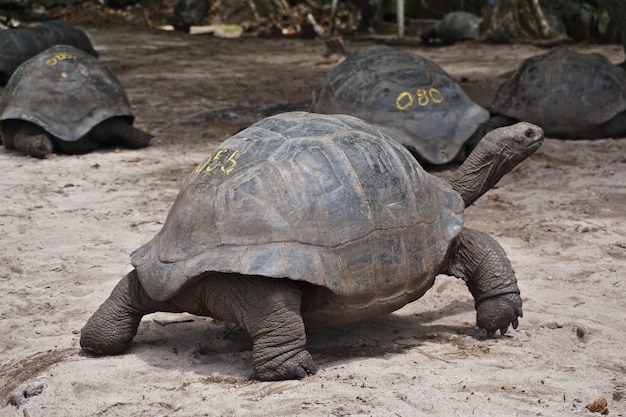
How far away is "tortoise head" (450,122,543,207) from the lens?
3.92 m

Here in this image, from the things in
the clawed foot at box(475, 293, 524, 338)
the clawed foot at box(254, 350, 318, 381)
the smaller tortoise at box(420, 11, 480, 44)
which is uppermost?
the clawed foot at box(254, 350, 318, 381)

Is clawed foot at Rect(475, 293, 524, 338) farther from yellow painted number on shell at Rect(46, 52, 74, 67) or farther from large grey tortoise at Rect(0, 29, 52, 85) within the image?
large grey tortoise at Rect(0, 29, 52, 85)

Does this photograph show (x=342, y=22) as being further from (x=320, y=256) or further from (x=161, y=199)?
(x=320, y=256)

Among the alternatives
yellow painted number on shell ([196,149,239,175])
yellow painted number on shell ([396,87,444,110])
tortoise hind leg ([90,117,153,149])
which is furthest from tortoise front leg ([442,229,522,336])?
tortoise hind leg ([90,117,153,149])

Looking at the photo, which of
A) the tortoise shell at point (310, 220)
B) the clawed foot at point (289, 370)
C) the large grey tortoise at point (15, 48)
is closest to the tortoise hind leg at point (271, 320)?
the clawed foot at point (289, 370)

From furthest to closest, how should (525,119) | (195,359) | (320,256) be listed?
1. (525,119)
2. (195,359)
3. (320,256)

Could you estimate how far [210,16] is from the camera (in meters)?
21.0

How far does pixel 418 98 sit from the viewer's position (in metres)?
6.85

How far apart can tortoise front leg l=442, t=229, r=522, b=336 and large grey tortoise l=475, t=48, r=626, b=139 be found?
4.04 metres

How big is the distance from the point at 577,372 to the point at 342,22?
19280 millimetres

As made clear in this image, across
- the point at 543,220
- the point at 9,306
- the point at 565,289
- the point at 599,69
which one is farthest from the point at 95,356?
the point at 599,69

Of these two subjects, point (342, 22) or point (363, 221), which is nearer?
point (363, 221)

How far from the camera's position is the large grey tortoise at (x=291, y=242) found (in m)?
3.13

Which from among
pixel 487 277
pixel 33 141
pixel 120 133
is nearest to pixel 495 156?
pixel 487 277
